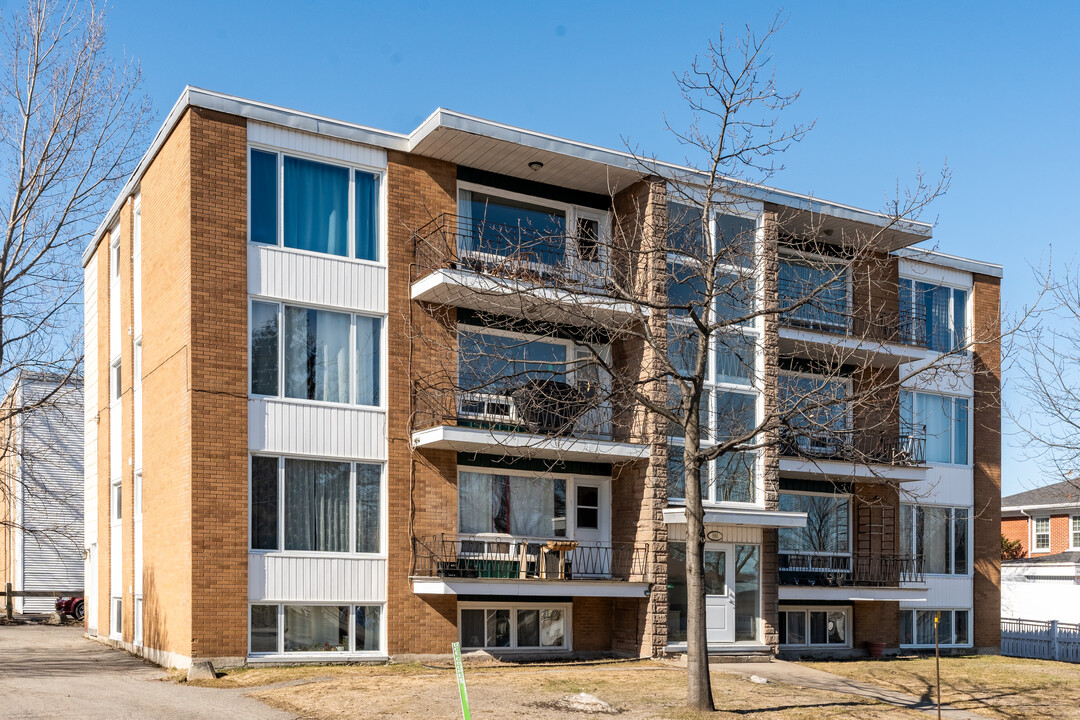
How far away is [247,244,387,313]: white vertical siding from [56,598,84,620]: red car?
2032 centimetres

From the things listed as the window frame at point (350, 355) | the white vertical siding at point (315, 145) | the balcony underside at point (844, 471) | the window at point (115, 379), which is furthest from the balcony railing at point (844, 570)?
the window at point (115, 379)

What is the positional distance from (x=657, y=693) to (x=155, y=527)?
34.0 feet

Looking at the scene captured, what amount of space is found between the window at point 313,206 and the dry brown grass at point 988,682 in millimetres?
12647

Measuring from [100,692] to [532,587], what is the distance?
7765 millimetres

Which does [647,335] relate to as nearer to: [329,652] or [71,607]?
[329,652]

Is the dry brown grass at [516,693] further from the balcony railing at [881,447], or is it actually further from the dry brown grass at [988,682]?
the balcony railing at [881,447]

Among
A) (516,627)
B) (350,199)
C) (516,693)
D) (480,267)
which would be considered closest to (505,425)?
(480,267)

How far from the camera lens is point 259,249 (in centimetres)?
2016

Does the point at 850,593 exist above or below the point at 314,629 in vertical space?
below

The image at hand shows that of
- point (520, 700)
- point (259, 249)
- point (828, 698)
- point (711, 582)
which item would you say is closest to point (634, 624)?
point (711, 582)

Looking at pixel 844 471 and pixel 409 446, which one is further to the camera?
pixel 844 471

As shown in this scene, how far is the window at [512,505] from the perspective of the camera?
22.0m

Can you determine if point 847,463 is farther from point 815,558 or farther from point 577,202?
point 577,202

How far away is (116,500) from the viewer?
83.3 feet
